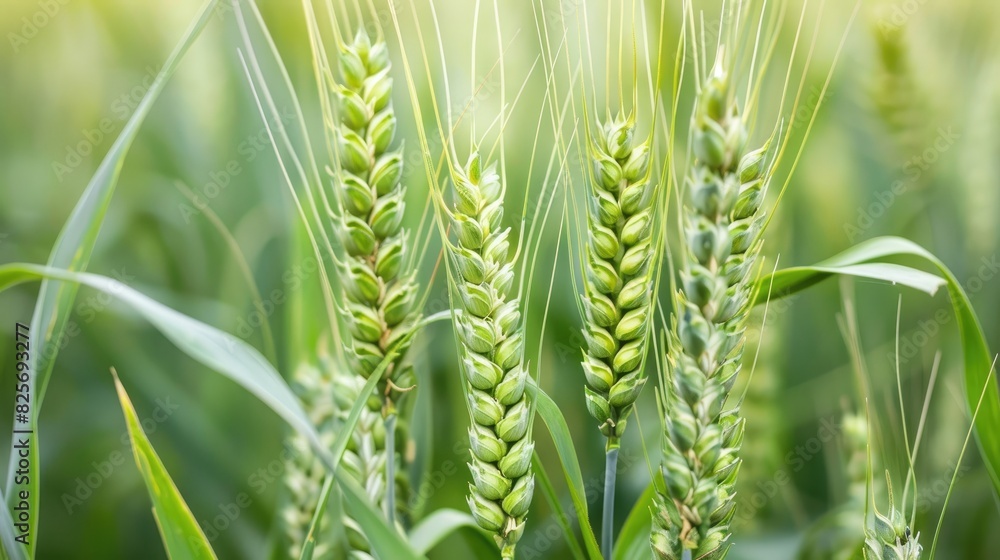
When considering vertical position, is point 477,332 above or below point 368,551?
above

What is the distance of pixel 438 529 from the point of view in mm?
729

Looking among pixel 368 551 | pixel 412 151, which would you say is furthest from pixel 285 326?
pixel 368 551

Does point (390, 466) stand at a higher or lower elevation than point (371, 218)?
lower

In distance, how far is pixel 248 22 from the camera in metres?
1.13

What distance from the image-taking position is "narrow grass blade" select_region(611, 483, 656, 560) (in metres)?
0.71

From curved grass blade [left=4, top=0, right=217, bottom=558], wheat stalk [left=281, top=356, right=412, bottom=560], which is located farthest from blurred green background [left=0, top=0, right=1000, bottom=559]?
curved grass blade [left=4, top=0, right=217, bottom=558]

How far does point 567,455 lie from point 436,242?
0.53 meters

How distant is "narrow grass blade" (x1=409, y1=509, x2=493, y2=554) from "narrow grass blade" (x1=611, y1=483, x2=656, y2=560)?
0.15 metres

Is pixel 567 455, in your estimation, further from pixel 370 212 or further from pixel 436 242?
pixel 436 242

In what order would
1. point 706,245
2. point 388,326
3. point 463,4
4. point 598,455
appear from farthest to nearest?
point 463,4 < point 598,455 < point 388,326 < point 706,245

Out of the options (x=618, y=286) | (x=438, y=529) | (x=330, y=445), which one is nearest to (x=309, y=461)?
(x=330, y=445)

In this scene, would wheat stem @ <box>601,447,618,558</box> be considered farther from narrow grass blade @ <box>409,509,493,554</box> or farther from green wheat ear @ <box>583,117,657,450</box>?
narrow grass blade @ <box>409,509,493,554</box>

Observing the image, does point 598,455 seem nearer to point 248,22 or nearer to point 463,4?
Result: point 463,4

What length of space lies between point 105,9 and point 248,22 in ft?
1.04
